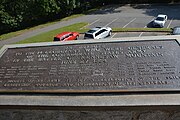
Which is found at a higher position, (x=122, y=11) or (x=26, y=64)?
(x=26, y=64)

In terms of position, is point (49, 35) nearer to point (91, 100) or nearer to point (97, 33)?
point (97, 33)

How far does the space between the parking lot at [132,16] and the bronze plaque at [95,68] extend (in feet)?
58.9

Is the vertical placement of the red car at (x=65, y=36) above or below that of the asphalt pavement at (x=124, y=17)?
above

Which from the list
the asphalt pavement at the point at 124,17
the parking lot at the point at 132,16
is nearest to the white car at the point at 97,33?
the asphalt pavement at the point at 124,17

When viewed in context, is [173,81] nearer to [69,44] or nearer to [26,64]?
[69,44]

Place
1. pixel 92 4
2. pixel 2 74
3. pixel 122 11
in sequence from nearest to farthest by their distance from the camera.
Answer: pixel 2 74, pixel 122 11, pixel 92 4

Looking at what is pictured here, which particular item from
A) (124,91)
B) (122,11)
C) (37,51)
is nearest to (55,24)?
(122,11)

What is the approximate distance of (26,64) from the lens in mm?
6969

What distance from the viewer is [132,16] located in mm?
34094

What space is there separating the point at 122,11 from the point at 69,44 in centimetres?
3168

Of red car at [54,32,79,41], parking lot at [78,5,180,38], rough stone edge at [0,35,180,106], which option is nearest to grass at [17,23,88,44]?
parking lot at [78,5,180,38]

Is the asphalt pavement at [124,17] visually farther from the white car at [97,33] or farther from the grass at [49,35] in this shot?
the grass at [49,35]

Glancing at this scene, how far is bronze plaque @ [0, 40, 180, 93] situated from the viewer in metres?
5.97

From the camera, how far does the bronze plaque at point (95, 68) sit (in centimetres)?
597
